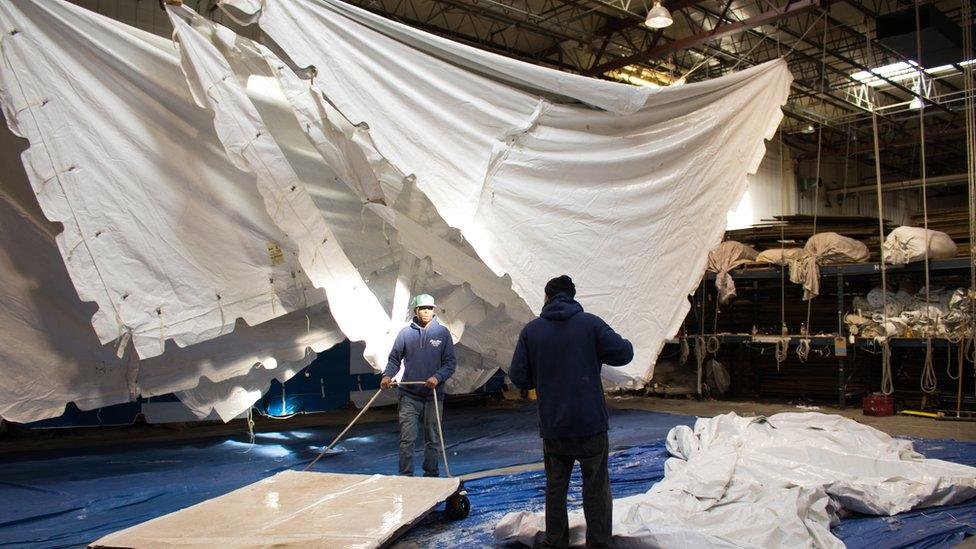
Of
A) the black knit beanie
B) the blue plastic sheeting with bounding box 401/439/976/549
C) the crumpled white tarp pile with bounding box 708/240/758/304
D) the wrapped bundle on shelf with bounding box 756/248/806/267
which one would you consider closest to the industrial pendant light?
the crumpled white tarp pile with bounding box 708/240/758/304

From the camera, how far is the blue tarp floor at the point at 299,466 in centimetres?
422

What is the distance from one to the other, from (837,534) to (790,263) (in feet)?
22.0

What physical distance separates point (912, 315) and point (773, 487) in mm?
5972

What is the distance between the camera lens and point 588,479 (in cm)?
354

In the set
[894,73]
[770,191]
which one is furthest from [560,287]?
[770,191]

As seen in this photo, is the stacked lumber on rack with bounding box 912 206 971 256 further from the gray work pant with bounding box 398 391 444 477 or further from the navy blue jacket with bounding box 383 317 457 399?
the gray work pant with bounding box 398 391 444 477

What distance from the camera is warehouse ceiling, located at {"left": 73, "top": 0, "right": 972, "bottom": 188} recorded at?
1056 centimetres

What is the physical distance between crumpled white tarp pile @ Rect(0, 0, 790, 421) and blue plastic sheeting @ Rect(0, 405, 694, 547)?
568 mm

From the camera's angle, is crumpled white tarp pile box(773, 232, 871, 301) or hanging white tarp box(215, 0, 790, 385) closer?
hanging white tarp box(215, 0, 790, 385)

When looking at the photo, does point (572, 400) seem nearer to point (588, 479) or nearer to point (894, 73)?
point (588, 479)

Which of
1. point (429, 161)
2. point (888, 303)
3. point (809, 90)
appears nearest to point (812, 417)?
point (429, 161)

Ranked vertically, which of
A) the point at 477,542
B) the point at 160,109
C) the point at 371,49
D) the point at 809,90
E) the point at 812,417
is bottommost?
the point at 477,542

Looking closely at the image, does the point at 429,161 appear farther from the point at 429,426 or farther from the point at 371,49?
the point at 429,426

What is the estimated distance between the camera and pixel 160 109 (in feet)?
17.2
